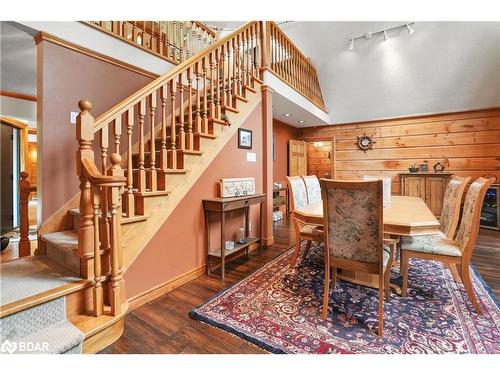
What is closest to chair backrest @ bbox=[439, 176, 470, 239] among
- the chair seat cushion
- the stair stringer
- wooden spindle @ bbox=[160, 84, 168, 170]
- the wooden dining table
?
the chair seat cushion

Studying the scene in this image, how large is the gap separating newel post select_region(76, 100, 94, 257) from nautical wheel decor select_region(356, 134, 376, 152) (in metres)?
5.91

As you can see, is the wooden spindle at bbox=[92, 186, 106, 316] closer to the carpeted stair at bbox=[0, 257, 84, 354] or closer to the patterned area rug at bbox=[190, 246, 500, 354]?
the carpeted stair at bbox=[0, 257, 84, 354]

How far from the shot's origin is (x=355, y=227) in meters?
1.59

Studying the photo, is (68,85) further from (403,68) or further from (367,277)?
(403,68)

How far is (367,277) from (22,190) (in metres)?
3.46

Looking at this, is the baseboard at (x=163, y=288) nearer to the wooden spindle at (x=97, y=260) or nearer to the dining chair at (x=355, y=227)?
the wooden spindle at (x=97, y=260)

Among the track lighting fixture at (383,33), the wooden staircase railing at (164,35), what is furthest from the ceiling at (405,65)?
the wooden staircase railing at (164,35)

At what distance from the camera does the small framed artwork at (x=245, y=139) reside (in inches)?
119

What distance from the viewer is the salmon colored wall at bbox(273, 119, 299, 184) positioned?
6.02 metres

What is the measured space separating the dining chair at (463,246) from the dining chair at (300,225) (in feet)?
2.52

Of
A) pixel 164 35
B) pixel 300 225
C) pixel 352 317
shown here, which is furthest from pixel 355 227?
pixel 164 35

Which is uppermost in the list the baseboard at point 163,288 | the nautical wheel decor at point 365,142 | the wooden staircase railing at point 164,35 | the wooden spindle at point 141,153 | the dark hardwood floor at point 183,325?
the wooden staircase railing at point 164,35

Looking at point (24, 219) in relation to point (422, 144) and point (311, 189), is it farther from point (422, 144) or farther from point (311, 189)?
point (422, 144)
